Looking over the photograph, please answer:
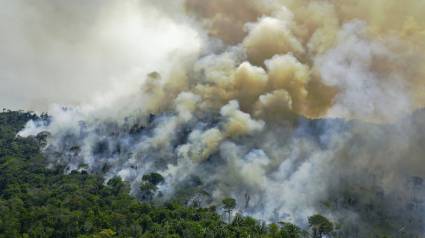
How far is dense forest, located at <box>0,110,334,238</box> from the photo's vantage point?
10650 cm

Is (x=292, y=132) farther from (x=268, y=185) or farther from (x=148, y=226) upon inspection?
(x=148, y=226)

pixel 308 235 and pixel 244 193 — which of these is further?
pixel 244 193

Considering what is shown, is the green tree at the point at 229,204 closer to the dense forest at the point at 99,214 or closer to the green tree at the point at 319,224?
the dense forest at the point at 99,214

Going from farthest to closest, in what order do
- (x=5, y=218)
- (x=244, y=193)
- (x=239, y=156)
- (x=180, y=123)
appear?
(x=180, y=123), (x=239, y=156), (x=244, y=193), (x=5, y=218)

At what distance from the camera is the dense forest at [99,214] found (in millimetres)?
106500

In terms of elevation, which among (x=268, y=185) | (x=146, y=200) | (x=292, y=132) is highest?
(x=292, y=132)

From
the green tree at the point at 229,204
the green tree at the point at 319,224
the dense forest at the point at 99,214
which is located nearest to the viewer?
the dense forest at the point at 99,214

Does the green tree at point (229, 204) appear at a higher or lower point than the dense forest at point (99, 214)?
higher

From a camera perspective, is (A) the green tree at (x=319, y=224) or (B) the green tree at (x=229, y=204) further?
(B) the green tree at (x=229, y=204)

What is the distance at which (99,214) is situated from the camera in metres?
114

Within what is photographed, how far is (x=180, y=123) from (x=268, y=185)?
167 feet

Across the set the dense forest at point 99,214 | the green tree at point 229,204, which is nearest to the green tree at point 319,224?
the dense forest at point 99,214

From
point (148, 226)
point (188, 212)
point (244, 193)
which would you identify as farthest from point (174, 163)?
point (148, 226)

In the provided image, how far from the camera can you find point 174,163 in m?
170
